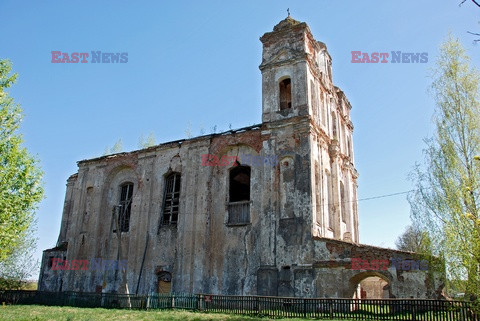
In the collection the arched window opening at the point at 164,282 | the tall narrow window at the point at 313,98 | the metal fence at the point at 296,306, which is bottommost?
the metal fence at the point at 296,306

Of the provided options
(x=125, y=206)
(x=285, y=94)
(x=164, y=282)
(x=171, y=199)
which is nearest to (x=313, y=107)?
(x=285, y=94)

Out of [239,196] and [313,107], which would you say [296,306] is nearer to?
[239,196]

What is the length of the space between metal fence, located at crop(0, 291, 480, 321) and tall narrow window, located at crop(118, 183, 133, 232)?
16.1 ft

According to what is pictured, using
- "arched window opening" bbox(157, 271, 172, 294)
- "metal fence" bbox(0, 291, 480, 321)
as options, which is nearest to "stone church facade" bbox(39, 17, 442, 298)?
"arched window opening" bbox(157, 271, 172, 294)

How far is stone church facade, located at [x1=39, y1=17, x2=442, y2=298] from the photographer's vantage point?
17.0 m

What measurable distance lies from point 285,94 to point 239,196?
5.98 m

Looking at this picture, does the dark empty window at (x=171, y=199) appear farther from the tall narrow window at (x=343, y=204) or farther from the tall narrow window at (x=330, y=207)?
the tall narrow window at (x=343, y=204)

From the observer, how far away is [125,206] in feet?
77.7

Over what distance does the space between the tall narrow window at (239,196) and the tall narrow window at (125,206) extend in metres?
6.42

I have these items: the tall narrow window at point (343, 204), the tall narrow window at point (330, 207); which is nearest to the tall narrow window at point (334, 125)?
the tall narrow window at point (343, 204)

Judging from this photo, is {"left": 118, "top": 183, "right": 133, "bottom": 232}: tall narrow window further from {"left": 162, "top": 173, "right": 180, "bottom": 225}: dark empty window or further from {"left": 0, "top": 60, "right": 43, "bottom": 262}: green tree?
{"left": 0, "top": 60, "right": 43, "bottom": 262}: green tree

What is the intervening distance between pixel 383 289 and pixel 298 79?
13663 millimetres

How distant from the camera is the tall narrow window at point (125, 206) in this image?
23281mm

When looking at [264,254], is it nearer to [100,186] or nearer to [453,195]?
[453,195]
